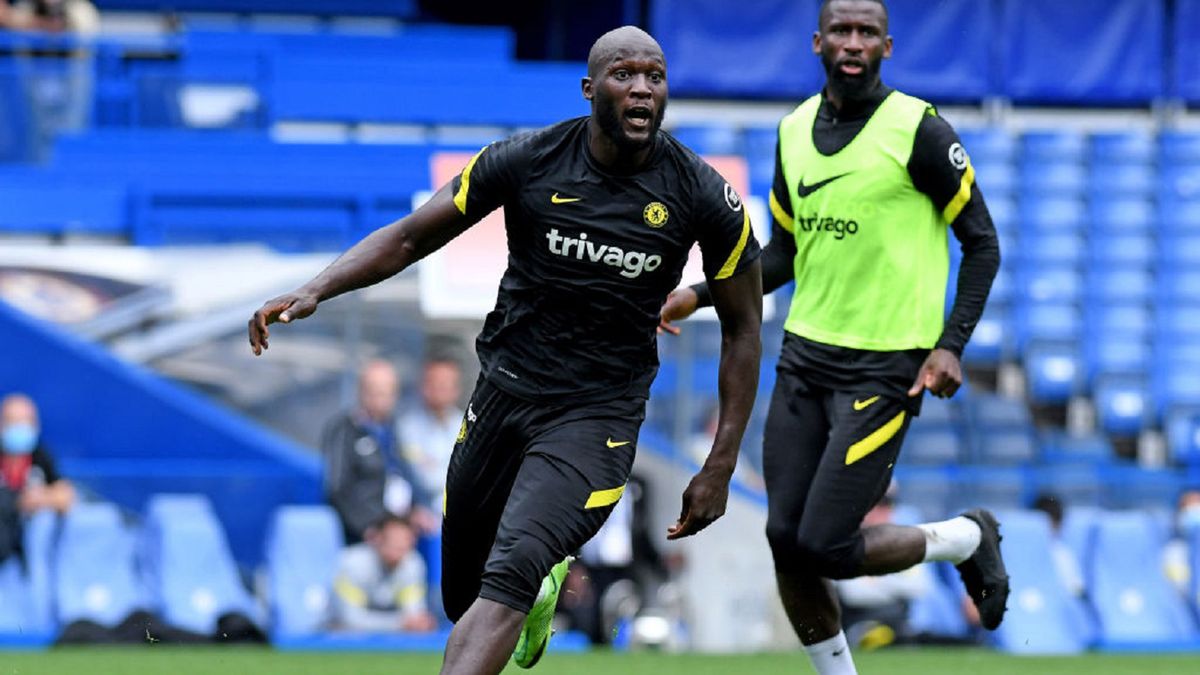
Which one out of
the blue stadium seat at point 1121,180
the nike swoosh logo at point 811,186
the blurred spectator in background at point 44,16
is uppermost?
the nike swoosh logo at point 811,186

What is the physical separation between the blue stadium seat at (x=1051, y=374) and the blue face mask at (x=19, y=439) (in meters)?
9.84

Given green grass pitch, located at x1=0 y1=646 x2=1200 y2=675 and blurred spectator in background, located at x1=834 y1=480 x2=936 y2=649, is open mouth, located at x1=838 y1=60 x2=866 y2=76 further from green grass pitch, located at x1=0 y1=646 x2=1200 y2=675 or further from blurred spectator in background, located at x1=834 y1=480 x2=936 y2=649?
blurred spectator in background, located at x1=834 y1=480 x2=936 y2=649

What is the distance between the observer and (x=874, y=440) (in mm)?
7367

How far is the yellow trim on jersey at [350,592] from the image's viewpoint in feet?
42.8

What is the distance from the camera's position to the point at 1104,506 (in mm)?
14773

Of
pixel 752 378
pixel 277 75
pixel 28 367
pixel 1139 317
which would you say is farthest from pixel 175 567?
pixel 1139 317

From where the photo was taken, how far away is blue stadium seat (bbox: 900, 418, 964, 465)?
51.0ft

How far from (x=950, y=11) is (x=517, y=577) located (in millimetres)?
17687

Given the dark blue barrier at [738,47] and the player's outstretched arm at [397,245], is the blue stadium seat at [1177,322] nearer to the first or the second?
the dark blue barrier at [738,47]

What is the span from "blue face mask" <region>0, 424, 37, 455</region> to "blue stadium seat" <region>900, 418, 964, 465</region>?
240 inches

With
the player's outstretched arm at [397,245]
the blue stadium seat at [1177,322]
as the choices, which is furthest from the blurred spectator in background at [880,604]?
the blue stadium seat at [1177,322]

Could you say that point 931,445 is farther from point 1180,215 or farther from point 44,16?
point 44,16

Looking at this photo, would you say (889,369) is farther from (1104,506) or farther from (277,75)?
(277,75)

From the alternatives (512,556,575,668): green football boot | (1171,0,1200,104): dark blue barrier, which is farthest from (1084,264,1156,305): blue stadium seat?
(512,556,575,668): green football boot
